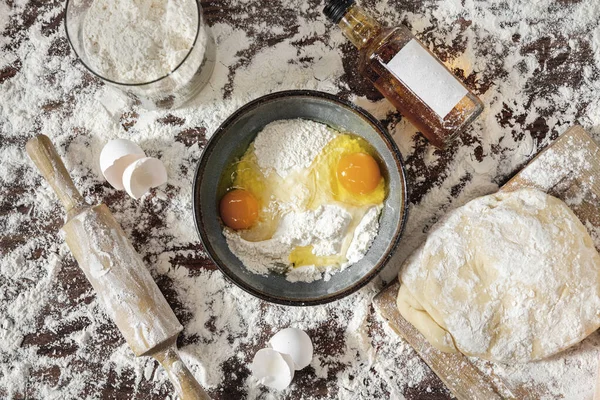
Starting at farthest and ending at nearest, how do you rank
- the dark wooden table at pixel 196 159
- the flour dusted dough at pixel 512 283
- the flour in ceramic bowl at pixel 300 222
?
the dark wooden table at pixel 196 159 → the flour in ceramic bowl at pixel 300 222 → the flour dusted dough at pixel 512 283

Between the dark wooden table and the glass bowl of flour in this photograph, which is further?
the dark wooden table

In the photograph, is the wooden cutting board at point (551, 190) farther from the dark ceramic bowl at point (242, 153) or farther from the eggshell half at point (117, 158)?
the eggshell half at point (117, 158)

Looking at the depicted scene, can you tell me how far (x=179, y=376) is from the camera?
160cm

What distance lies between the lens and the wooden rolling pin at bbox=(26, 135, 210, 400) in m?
1.59

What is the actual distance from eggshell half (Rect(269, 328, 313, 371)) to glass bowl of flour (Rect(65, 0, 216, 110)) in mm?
786

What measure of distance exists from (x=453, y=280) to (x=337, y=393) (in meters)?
0.52

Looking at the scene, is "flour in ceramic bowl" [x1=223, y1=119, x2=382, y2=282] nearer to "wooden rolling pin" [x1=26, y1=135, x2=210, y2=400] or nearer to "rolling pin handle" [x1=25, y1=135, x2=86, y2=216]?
"wooden rolling pin" [x1=26, y1=135, x2=210, y2=400]

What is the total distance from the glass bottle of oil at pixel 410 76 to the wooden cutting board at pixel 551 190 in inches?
9.7

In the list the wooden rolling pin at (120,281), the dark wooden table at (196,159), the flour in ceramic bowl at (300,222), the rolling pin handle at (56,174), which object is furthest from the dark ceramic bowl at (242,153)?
the rolling pin handle at (56,174)

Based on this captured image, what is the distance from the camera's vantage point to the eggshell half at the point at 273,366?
1653mm

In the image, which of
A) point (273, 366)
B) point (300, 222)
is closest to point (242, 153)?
point (300, 222)

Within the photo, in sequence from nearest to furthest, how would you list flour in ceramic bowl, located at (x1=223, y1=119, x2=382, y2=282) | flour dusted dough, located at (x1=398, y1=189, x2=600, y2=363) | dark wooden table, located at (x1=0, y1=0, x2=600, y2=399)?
flour dusted dough, located at (x1=398, y1=189, x2=600, y2=363) → flour in ceramic bowl, located at (x1=223, y1=119, x2=382, y2=282) → dark wooden table, located at (x1=0, y1=0, x2=600, y2=399)

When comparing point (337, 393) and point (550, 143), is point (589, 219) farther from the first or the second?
point (337, 393)

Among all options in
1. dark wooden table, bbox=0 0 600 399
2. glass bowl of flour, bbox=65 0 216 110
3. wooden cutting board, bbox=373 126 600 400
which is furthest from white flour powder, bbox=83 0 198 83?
wooden cutting board, bbox=373 126 600 400
